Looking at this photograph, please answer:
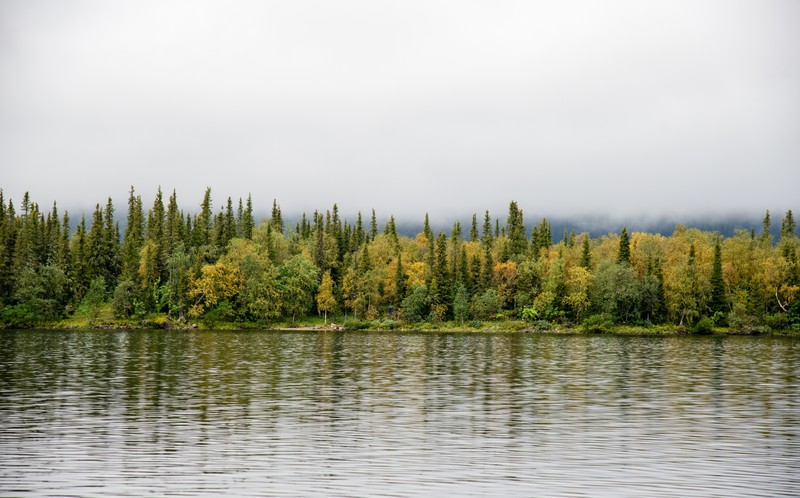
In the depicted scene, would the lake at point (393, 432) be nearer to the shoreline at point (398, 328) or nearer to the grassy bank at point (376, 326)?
the shoreline at point (398, 328)

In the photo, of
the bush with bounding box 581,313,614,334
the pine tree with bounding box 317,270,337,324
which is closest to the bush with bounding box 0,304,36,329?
the pine tree with bounding box 317,270,337,324

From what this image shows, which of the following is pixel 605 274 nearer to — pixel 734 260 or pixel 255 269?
pixel 734 260

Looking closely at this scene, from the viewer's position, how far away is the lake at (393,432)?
21906 mm

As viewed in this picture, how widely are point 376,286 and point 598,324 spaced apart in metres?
58.7

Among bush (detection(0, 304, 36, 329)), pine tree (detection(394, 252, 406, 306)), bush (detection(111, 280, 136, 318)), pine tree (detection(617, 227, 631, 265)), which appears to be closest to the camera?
bush (detection(0, 304, 36, 329))

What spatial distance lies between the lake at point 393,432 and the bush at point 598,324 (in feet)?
331

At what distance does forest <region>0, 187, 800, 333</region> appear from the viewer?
162 metres

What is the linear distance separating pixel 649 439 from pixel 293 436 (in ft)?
48.0

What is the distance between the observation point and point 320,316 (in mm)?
188500

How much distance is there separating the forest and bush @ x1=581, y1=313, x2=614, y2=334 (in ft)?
1.05

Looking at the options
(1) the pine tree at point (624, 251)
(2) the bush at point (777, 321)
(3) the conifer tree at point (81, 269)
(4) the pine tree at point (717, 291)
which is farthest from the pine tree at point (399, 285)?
(2) the bush at point (777, 321)

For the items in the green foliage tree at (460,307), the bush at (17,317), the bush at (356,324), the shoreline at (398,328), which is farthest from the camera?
the bush at (356,324)

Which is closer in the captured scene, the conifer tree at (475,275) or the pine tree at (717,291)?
the pine tree at (717,291)

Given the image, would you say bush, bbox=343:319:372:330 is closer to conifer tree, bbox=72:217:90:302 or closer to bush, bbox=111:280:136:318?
bush, bbox=111:280:136:318
